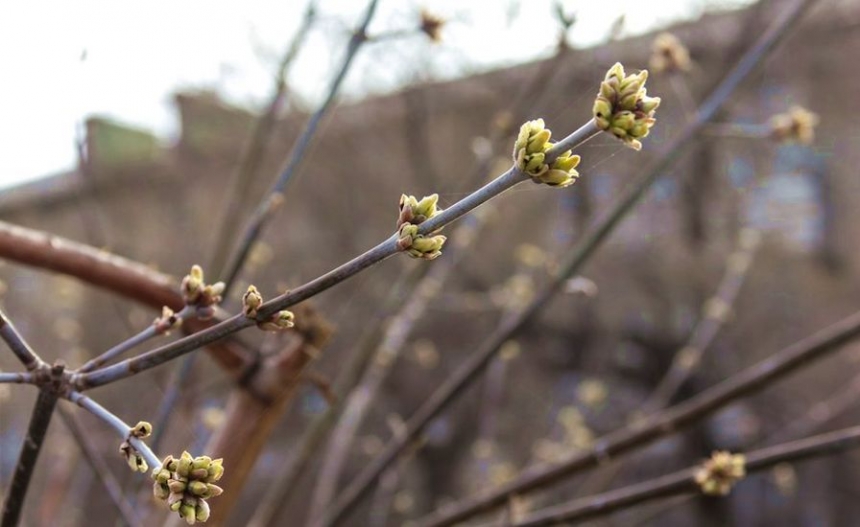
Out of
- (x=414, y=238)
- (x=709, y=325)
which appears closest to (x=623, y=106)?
(x=414, y=238)

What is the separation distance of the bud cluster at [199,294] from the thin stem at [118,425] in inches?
7.2

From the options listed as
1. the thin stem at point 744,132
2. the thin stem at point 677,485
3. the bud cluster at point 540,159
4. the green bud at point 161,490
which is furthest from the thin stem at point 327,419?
the bud cluster at point 540,159

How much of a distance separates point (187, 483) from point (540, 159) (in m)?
0.49

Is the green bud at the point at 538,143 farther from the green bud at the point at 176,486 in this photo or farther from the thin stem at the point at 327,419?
the thin stem at the point at 327,419

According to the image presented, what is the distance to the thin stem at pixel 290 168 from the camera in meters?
1.90

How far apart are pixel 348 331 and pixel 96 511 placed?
7.47ft

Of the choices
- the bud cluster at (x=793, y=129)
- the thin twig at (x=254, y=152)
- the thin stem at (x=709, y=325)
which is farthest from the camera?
the thin stem at (x=709, y=325)

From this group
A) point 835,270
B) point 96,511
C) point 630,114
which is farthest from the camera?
point 835,270

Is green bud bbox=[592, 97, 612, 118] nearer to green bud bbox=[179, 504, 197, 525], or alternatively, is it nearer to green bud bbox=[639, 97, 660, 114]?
green bud bbox=[639, 97, 660, 114]

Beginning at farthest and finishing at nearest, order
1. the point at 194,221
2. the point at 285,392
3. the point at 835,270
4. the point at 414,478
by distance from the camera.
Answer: the point at 194,221
the point at 414,478
the point at 835,270
the point at 285,392

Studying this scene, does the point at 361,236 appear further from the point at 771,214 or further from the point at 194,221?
the point at 771,214

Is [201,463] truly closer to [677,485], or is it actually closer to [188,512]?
[188,512]

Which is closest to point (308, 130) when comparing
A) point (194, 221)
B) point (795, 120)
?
point (795, 120)

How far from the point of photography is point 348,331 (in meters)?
6.92
